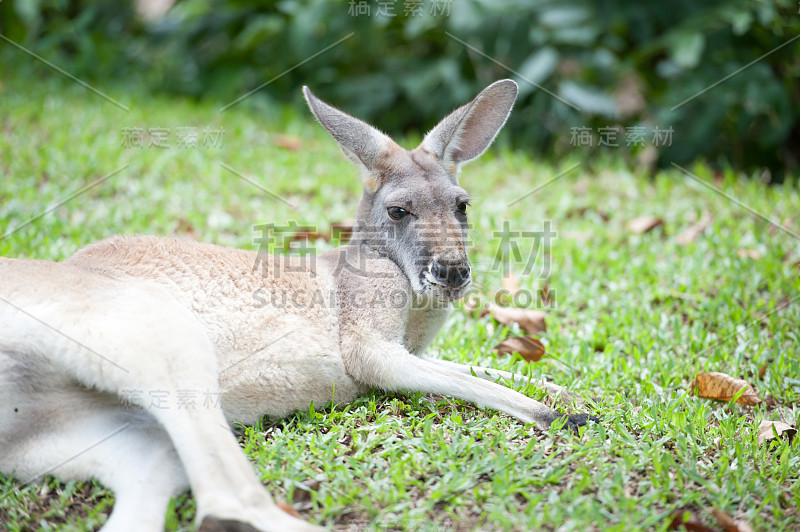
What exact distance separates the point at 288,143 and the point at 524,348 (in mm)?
3921

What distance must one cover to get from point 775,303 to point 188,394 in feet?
12.4

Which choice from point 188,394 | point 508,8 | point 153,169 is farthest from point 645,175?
point 188,394

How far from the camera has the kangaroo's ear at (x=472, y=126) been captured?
416 centimetres

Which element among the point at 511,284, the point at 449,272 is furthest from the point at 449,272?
the point at 511,284

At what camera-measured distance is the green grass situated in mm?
2928

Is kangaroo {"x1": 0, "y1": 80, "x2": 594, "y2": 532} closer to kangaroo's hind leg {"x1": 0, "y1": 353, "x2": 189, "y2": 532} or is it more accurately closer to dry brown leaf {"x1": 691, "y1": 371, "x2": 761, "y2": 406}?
kangaroo's hind leg {"x1": 0, "y1": 353, "x2": 189, "y2": 532}

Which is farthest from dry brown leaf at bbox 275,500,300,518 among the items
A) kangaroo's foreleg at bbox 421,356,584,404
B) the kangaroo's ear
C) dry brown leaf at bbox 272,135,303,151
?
dry brown leaf at bbox 272,135,303,151

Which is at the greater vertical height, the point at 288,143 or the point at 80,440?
the point at 288,143

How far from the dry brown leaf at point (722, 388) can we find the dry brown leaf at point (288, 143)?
4.58 meters

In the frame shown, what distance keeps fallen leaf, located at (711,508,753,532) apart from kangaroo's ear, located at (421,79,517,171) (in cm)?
224

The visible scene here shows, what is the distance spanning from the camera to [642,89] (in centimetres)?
814

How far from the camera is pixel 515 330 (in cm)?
470

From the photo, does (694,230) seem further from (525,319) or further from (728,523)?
(728,523)

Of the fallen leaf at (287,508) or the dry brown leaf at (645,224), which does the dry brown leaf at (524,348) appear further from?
the dry brown leaf at (645,224)
